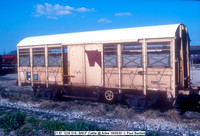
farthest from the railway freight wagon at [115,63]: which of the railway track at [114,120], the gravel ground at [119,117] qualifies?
the railway track at [114,120]

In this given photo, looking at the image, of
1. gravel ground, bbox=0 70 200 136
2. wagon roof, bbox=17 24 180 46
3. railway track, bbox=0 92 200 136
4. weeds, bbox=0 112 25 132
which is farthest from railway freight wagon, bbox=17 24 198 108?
weeds, bbox=0 112 25 132

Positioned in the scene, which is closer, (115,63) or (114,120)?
(114,120)

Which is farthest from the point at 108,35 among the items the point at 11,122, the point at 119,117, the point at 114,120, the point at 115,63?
the point at 11,122

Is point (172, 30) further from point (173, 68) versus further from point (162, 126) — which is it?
point (162, 126)

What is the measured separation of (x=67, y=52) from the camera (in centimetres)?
1015

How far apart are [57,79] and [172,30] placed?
22.1ft

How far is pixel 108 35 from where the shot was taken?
9078 millimetres

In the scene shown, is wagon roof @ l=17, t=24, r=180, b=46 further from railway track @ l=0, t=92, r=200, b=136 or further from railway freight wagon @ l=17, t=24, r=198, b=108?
railway track @ l=0, t=92, r=200, b=136

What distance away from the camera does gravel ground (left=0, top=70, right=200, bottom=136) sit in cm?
638

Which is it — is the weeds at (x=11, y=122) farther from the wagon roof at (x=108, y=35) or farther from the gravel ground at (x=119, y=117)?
the wagon roof at (x=108, y=35)

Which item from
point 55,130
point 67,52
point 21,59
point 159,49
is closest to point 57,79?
point 67,52

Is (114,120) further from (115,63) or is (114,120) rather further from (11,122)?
(11,122)

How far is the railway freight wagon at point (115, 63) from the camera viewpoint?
7867mm

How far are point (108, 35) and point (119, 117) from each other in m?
4.05
